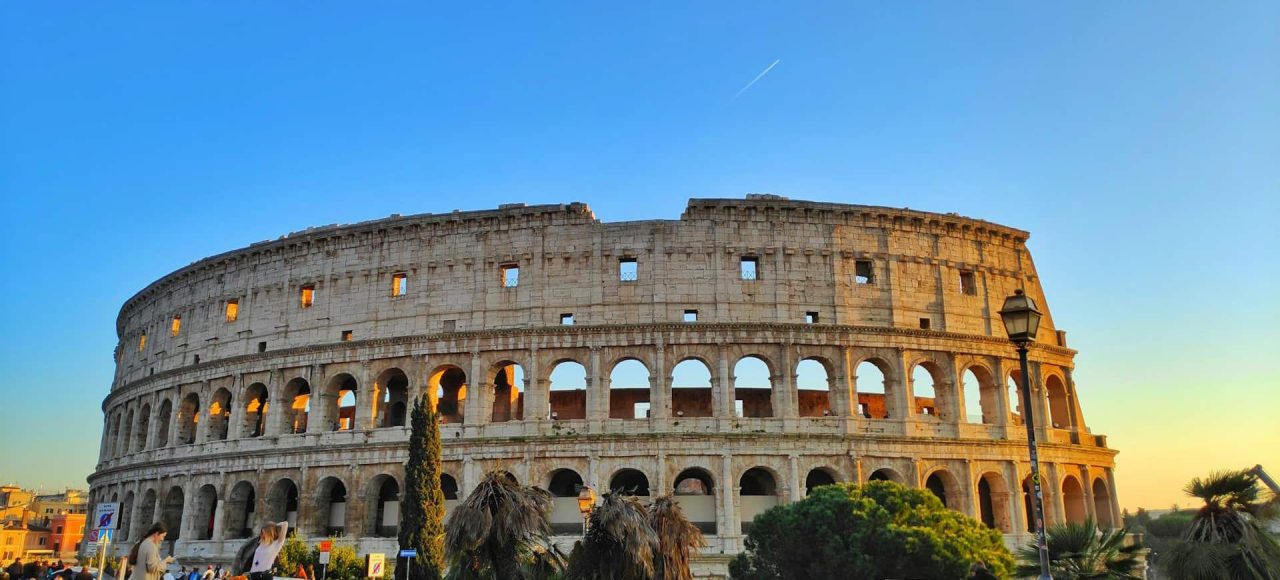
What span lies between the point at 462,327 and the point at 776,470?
14.2 m

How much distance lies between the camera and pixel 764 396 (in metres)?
39.5

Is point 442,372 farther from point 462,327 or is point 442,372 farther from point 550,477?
point 550,477

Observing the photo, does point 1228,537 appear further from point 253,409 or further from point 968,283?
point 253,409

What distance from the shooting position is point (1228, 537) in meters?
15.6

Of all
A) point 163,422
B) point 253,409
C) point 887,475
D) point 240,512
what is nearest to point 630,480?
point 887,475

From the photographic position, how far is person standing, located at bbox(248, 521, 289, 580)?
10.4 metres

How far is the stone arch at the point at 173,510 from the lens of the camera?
42000 mm

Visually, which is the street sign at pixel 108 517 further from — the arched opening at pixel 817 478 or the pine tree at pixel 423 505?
the arched opening at pixel 817 478

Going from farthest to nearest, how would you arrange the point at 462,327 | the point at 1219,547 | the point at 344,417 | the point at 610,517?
1. the point at 344,417
2. the point at 462,327
3. the point at 610,517
4. the point at 1219,547

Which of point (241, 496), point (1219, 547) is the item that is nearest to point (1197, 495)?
point (1219, 547)

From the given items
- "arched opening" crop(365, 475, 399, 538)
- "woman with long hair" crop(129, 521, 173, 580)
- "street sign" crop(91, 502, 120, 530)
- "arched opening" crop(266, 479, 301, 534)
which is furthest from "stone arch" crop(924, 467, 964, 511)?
"woman with long hair" crop(129, 521, 173, 580)

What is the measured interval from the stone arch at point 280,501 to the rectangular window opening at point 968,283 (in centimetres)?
3000

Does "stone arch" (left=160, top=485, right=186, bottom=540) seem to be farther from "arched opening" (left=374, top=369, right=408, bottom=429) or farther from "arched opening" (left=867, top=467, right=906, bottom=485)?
"arched opening" (left=867, top=467, right=906, bottom=485)

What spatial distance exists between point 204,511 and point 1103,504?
4115 centimetres
